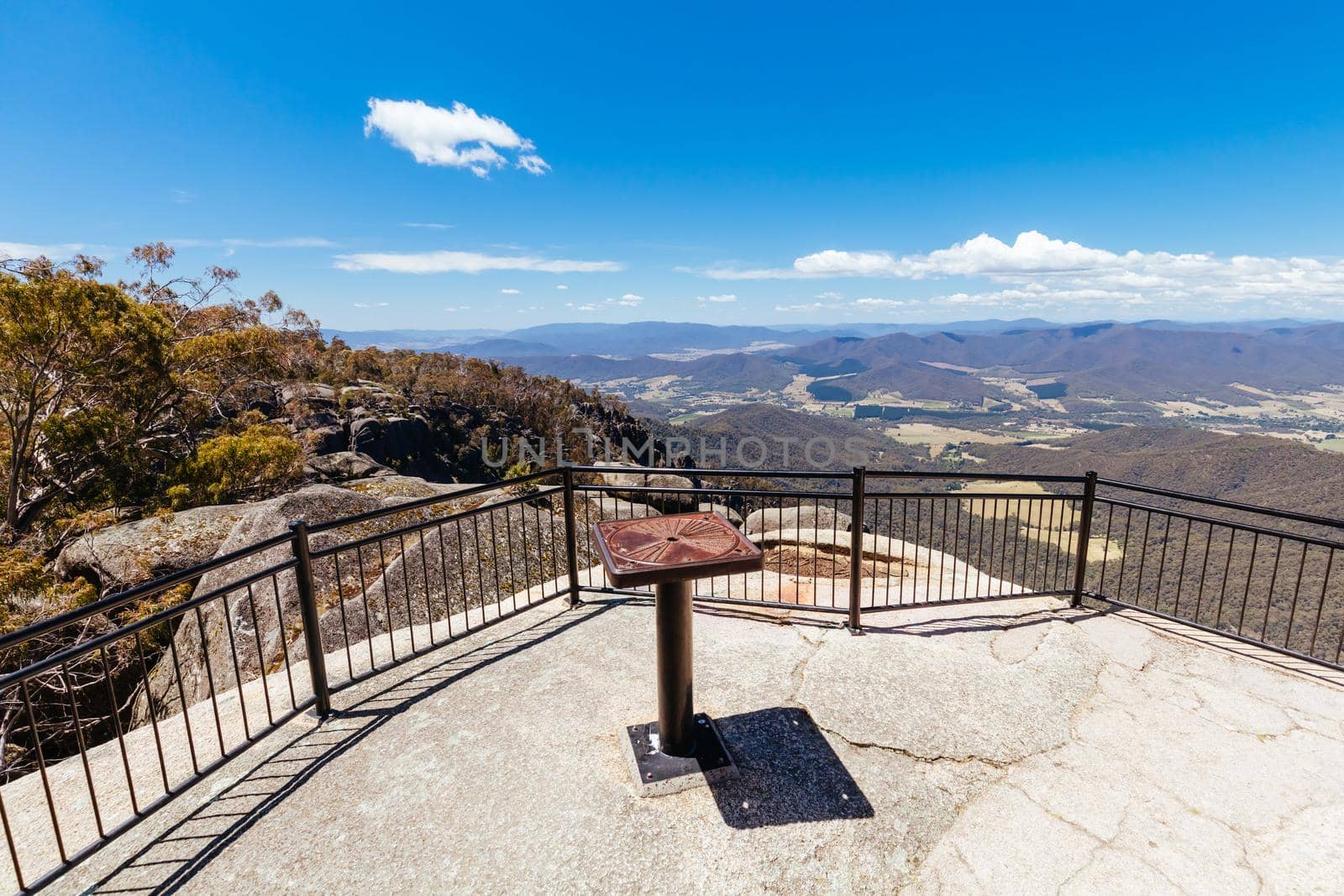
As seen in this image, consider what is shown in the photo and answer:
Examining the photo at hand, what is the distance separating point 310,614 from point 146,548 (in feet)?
25.3

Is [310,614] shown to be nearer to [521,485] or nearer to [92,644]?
[92,644]

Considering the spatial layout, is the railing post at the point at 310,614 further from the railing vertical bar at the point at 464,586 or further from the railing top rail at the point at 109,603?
the railing vertical bar at the point at 464,586

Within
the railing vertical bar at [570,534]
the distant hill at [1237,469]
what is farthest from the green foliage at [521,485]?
the distant hill at [1237,469]

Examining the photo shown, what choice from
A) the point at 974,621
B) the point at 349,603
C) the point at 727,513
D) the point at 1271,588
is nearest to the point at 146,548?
the point at 349,603

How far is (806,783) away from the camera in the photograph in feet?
11.9

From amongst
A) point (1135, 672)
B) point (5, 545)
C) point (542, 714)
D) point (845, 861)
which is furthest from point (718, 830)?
point (5, 545)

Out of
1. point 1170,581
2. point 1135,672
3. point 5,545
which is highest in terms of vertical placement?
point 1135,672

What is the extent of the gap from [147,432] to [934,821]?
69.8 ft

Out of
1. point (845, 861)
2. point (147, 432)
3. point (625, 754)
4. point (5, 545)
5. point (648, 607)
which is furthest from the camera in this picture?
point (147, 432)

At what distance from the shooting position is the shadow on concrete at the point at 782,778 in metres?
3.40

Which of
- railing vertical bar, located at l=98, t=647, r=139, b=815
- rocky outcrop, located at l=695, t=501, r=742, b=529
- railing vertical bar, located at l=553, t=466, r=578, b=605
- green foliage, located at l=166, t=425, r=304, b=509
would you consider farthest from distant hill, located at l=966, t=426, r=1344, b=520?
railing vertical bar, located at l=98, t=647, r=139, b=815

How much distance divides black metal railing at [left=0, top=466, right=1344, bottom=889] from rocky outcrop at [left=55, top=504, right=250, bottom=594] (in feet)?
3.36

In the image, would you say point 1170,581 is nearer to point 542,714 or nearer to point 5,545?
point 542,714

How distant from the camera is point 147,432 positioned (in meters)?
17.0
